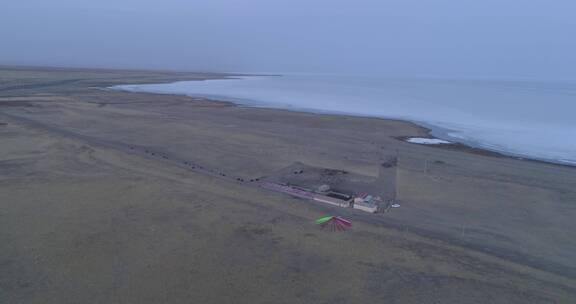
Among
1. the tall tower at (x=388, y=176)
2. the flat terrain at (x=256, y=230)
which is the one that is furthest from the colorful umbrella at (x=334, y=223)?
the tall tower at (x=388, y=176)

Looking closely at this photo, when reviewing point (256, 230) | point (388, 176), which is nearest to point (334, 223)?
point (256, 230)

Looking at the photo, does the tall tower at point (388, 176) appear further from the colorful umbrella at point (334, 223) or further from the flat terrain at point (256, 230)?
the colorful umbrella at point (334, 223)

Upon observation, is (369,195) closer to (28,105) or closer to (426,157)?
(426,157)

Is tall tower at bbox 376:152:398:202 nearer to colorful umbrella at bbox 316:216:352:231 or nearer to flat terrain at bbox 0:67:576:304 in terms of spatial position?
flat terrain at bbox 0:67:576:304

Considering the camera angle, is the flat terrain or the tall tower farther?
the tall tower

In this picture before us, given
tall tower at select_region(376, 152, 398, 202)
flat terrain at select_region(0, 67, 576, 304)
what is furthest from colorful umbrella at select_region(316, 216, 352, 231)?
tall tower at select_region(376, 152, 398, 202)

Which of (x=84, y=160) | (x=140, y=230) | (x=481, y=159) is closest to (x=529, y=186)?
(x=481, y=159)

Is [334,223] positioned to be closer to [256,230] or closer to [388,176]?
[256,230]
